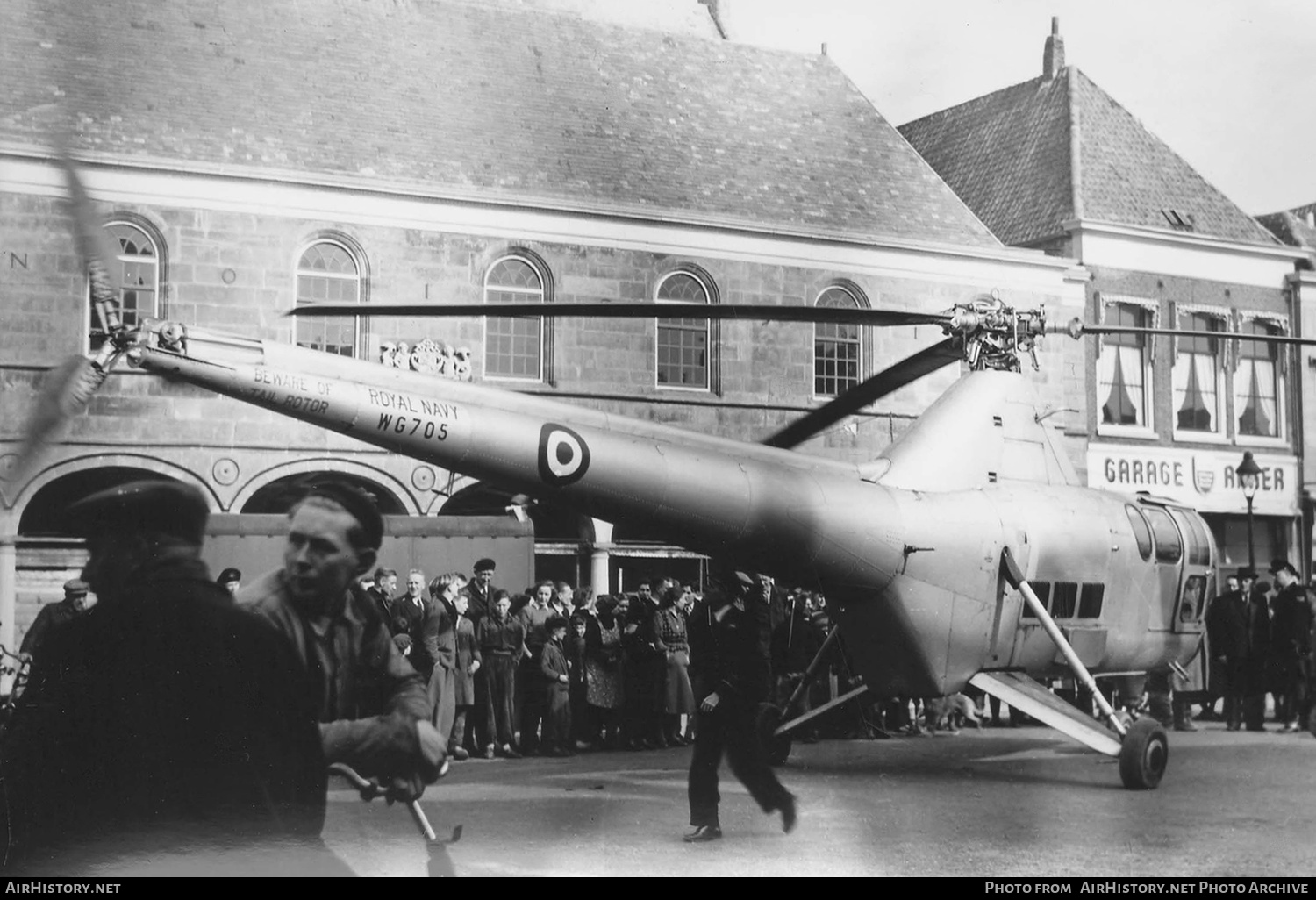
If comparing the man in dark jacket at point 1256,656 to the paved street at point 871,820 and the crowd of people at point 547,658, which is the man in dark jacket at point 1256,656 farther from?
the crowd of people at point 547,658

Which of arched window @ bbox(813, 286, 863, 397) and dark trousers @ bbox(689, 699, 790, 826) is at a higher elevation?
arched window @ bbox(813, 286, 863, 397)

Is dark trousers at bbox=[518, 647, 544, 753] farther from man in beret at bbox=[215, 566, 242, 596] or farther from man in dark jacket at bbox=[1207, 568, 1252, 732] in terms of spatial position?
man in dark jacket at bbox=[1207, 568, 1252, 732]

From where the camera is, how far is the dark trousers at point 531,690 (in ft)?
32.5

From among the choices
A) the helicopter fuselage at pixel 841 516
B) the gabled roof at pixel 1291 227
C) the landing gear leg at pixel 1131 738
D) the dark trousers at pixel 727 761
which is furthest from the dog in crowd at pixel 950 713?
the gabled roof at pixel 1291 227

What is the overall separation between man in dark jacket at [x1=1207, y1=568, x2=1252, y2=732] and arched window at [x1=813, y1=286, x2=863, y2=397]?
244 inches

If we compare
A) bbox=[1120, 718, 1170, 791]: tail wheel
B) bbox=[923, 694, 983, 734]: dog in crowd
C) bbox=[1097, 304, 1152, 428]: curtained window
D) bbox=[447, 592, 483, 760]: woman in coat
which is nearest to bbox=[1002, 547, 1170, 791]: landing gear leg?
bbox=[1120, 718, 1170, 791]: tail wheel

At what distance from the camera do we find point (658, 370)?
23.2 feet

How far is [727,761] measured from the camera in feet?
22.8

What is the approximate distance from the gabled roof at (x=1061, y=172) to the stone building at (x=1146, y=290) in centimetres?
1

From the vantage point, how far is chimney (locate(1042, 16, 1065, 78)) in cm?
754

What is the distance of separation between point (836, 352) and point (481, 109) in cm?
240

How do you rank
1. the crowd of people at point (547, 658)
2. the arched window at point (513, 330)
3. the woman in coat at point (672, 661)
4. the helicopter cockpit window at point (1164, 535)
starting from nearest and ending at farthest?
the arched window at point (513, 330) < the woman in coat at point (672, 661) < the crowd of people at point (547, 658) < the helicopter cockpit window at point (1164, 535)

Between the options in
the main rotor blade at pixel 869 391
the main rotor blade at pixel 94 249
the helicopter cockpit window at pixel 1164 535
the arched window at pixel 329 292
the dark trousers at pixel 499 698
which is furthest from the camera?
the dark trousers at pixel 499 698
